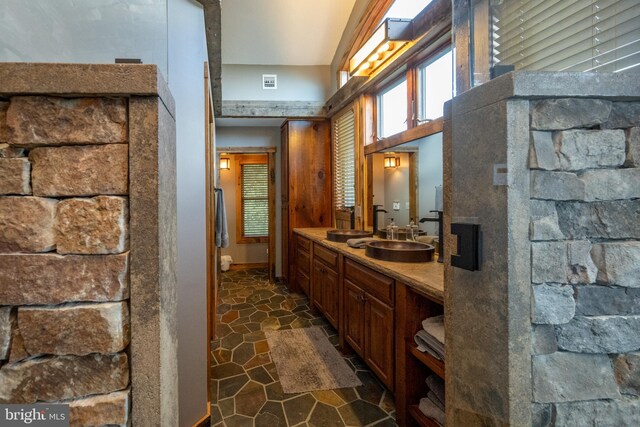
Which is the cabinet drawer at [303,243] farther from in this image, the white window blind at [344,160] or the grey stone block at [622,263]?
the grey stone block at [622,263]

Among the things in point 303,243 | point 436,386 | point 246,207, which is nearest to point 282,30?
point 303,243

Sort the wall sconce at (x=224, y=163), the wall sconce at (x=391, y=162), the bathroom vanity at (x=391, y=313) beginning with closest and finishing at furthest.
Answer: the bathroom vanity at (x=391, y=313) < the wall sconce at (x=391, y=162) < the wall sconce at (x=224, y=163)

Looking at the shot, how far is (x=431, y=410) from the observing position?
157 centimetres

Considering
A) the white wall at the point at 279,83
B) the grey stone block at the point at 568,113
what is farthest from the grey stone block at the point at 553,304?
the white wall at the point at 279,83

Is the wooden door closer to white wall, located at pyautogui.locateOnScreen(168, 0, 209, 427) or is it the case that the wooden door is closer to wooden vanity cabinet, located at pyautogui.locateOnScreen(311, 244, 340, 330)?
wooden vanity cabinet, located at pyautogui.locateOnScreen(311, 244, 340, 330)

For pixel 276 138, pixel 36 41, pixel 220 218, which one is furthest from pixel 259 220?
Result: pixel 36 41

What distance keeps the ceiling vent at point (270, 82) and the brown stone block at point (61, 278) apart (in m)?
4.14

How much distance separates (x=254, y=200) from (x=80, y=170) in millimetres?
5676

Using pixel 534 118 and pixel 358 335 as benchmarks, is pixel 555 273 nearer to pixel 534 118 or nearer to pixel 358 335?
pixel 534 118

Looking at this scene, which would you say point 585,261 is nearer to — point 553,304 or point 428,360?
point 553,304

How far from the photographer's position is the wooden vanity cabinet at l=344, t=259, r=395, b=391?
1875 millimetres

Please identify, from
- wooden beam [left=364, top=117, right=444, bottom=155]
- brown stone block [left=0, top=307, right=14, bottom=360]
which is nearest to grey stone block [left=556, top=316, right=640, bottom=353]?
brown stone block [left=0, top=307, right=14, bottom=360]

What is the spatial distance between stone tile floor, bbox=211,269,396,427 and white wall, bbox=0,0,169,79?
2017 mm

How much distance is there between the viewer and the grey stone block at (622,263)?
28.5 inches
